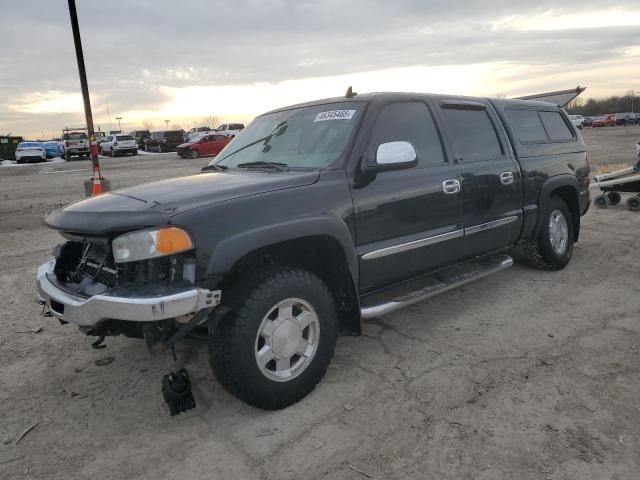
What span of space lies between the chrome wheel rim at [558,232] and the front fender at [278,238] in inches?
118

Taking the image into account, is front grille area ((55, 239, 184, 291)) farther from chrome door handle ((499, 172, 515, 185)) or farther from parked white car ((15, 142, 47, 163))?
parked white car ((15, 142, 47, 163))

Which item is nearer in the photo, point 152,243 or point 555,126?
point 152,243

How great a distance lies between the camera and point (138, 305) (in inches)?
97.8

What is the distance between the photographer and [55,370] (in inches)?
141

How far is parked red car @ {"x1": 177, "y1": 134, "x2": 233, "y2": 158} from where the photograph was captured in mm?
28906

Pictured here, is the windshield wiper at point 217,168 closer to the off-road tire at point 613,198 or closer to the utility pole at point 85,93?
the utility pole at point 85,93

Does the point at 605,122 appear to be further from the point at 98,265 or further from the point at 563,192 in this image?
the point at 98,265

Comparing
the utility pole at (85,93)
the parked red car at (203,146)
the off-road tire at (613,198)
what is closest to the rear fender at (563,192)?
the off-road tire at (613,198)

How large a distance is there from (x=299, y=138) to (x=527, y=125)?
2.64 meters

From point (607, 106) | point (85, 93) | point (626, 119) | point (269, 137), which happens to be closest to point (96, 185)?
point (85, 93)

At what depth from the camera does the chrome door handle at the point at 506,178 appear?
451 cm

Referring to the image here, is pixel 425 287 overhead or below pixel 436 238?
below

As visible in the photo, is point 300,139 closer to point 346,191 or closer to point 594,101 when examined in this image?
point 346,191

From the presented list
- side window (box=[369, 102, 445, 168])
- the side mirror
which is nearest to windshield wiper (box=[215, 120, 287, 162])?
side window (box=[369, 102, 445, 168])
